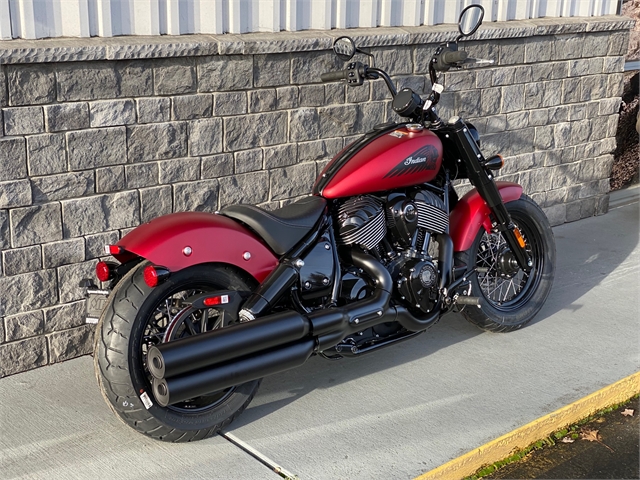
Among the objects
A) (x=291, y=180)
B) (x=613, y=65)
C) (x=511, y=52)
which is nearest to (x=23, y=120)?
(x=291, y=180)

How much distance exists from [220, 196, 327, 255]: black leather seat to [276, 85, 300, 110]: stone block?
1.21 metres

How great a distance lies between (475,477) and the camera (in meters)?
3.57

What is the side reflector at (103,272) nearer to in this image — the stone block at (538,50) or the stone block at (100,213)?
the stone block at (100,213)

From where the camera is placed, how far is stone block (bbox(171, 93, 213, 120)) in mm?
4464

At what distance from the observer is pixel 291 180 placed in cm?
505

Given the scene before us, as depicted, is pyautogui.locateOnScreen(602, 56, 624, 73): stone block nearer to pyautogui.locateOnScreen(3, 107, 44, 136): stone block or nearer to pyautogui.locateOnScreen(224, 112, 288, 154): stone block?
pyautogui.locateOnScreen(224, 112, 288, 154): stone block

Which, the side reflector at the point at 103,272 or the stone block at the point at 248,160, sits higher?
the stone block at the point at 248,160

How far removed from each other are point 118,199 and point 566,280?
9.89 feet

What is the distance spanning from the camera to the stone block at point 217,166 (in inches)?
183

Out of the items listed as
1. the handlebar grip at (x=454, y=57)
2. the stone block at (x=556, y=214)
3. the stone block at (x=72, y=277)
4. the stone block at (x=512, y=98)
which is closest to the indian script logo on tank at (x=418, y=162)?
the handlebar grip at (x=454, y=57)

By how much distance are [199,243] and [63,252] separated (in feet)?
3.33

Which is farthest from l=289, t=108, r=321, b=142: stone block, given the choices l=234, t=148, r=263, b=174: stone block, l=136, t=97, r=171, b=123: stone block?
l=136, t=97, r=171, b=123: stone block

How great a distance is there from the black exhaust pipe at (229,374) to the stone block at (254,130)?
151 centimetres

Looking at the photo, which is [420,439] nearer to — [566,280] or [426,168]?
[426,168]
